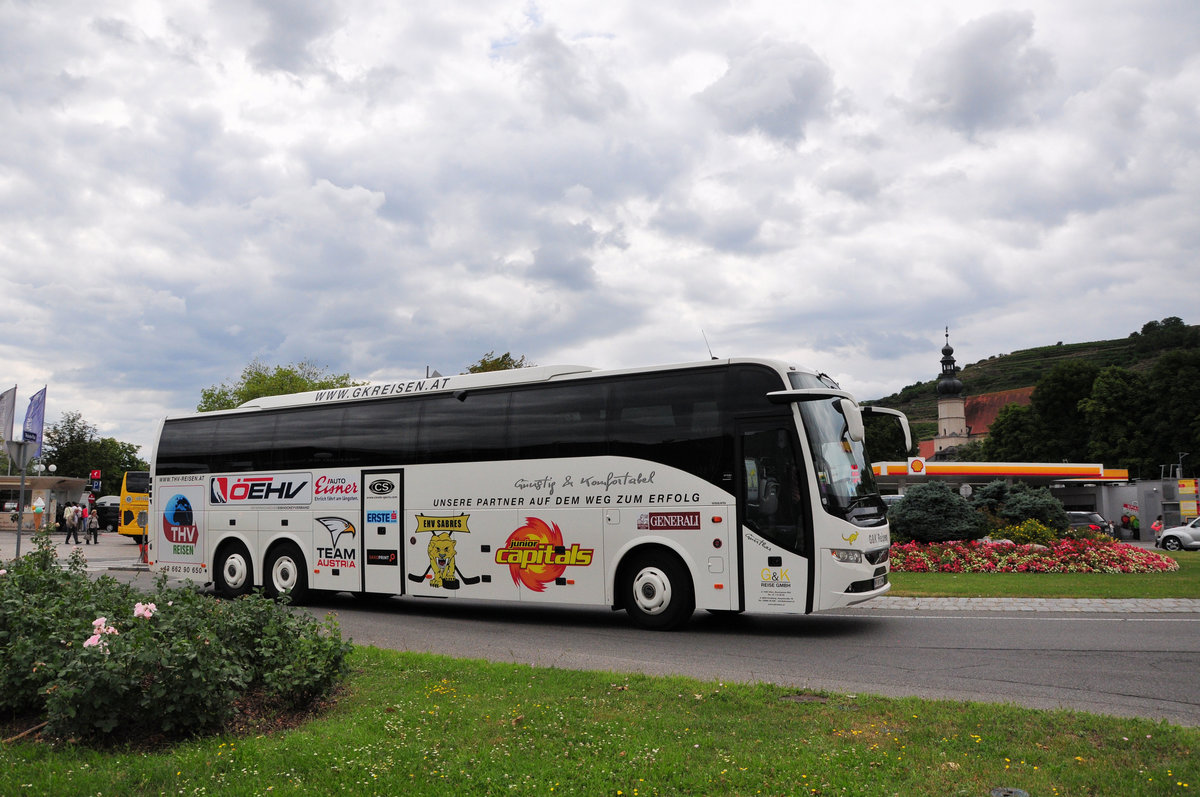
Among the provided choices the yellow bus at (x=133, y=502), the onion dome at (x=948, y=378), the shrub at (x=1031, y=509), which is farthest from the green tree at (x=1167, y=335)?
the yellow bus at (x=133, y=502)

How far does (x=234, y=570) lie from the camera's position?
1634 centimetres

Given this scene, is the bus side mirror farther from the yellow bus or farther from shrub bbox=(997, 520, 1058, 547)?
the yellow bus

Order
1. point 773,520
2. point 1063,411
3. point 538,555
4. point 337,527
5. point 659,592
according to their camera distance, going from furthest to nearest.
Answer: point 1063,411, point 337,527, point 538,555, point 659,592, point 773,520

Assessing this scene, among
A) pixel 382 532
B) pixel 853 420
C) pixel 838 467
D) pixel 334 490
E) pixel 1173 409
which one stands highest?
pixel 1173 409

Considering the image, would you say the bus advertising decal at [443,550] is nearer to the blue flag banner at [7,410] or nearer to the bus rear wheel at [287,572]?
the bus rear wheel at [287,572]

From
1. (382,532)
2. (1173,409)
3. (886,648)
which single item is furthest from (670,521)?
(1173,409)

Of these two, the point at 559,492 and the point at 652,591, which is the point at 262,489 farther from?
the point at 652,591

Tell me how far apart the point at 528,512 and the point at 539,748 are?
750 centimetres

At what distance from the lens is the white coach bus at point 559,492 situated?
11.3 metres

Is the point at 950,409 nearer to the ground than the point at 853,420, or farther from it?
farther from it

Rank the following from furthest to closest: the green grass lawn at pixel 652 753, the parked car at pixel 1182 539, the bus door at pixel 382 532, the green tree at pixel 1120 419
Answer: the green tree at pixel 1120 419 → the parked car at pixel 1182 539 → the bus door at pixel 382 532 → the green grass lawn at pixel 652 753

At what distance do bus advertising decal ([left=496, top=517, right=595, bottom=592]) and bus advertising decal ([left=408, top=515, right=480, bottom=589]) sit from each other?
2.40 feet

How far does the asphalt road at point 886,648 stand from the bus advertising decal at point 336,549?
0.86 m

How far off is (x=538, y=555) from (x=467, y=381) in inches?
116
